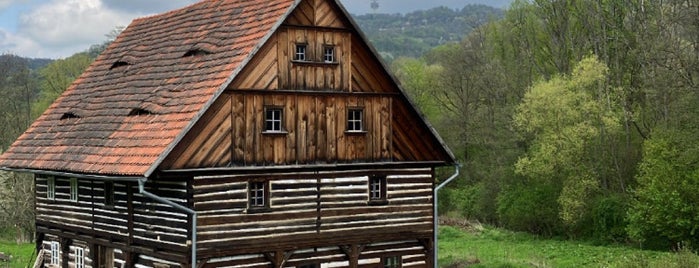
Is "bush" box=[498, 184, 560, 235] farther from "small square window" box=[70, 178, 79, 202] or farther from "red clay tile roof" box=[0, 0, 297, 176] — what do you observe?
"small square window" box=[70, 178, 79, 202]

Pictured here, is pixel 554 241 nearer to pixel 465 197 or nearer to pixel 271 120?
pixel 465 197

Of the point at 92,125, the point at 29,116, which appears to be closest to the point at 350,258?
the point at 92,125

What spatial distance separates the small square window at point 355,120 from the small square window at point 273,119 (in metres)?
2.12

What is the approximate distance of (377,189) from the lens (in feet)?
79.2

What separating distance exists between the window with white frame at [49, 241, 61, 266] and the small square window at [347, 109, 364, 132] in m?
9.95

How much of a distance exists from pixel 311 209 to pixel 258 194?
5.17 feet

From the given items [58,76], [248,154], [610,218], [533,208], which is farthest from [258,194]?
[58,76]

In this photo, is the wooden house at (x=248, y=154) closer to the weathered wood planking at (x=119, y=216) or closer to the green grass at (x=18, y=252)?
the weathered wood planking at (x=119, y=216)

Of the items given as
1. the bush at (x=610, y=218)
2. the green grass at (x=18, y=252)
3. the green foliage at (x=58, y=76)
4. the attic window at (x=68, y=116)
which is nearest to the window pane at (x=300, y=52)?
the attic window at (x=68, y=116)

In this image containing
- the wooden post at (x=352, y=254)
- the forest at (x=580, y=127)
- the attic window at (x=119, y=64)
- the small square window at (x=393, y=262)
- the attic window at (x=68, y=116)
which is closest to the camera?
the wooden post at (x=352, y=254)

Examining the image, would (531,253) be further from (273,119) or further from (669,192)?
(273,119)

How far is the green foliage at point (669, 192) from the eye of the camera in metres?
32.2

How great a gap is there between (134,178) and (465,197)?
34.0m

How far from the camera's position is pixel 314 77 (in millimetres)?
22562
